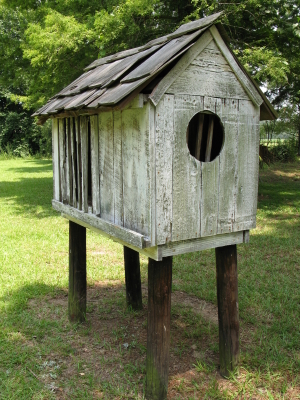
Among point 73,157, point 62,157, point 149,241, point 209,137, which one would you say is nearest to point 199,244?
point 149,241

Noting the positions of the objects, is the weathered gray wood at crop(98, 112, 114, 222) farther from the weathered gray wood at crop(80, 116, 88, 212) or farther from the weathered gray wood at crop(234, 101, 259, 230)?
the weathered gray wood at crop(234, 101, 259, 230)

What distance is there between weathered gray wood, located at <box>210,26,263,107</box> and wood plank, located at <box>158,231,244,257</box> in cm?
91

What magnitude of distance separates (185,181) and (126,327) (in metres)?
2.03

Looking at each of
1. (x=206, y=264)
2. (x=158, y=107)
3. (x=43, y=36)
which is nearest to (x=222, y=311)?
(x=158, y=107)

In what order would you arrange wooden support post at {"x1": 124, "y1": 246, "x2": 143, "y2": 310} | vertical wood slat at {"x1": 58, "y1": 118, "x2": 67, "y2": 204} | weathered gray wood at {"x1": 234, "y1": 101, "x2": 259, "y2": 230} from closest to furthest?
weathered gray wood at {"x1": 234, "y1": 101, "x2": 259, "y2": 230}, vertical wood slat at {"x1": 58, "y1": 118, "x2": 67, "y2": 204}, wooden support post at {"x1": 124, "y1": 246, "x2": 143, "y2": 310}

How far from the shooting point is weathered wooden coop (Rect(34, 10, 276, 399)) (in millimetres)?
2330

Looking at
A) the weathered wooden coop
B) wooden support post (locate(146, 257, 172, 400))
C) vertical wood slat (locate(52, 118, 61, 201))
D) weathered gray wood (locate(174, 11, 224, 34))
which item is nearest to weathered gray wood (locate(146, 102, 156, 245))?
the weathered wooden coop

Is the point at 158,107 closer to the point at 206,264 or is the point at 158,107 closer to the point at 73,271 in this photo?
the point at 73,271

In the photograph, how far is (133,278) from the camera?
4188mm

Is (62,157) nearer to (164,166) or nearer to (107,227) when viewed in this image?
(107,227)

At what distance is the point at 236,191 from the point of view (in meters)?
2.71

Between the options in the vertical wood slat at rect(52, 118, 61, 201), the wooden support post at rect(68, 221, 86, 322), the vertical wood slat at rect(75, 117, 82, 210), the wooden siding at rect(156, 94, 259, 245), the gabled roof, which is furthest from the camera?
the wooden support post at rect(68, 221, 86, 322)

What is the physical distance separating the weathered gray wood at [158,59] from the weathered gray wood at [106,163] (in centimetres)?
36

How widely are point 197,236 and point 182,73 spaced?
99 cm
